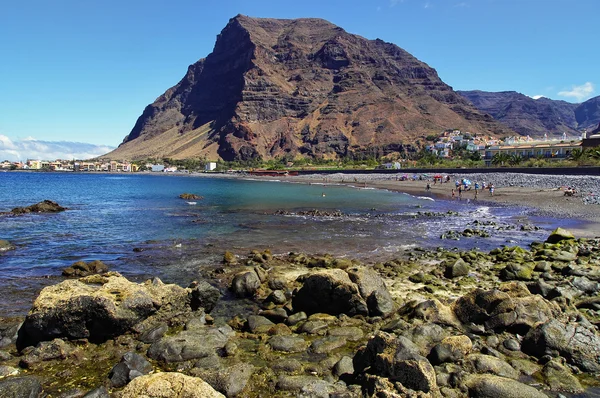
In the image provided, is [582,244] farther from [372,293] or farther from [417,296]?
[372,293]

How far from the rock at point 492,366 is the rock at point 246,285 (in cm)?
892

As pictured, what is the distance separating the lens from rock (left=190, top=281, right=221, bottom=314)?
13.6 metres

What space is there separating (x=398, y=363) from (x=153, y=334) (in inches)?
289

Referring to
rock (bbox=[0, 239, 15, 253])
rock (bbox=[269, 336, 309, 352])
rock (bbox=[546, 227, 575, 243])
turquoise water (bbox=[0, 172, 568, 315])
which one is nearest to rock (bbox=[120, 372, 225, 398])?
rock (bbox=[269, 336, 309, 352])

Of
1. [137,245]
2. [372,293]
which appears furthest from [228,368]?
[137,245]

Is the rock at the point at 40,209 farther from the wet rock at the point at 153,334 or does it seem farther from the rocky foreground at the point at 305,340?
the wet rock at the point at 153,334

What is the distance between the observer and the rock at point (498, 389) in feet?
25.3

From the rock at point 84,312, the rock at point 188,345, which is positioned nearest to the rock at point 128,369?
the rock at point 188,345

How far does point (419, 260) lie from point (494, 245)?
774 cm

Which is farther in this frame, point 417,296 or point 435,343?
point 417,296

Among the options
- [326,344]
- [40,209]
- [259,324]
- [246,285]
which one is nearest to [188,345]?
[259,324]

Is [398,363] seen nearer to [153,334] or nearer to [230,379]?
[230,379]

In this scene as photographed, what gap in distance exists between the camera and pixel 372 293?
518 inches

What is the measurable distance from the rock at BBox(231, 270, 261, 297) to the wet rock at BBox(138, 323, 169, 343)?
4.18 m
